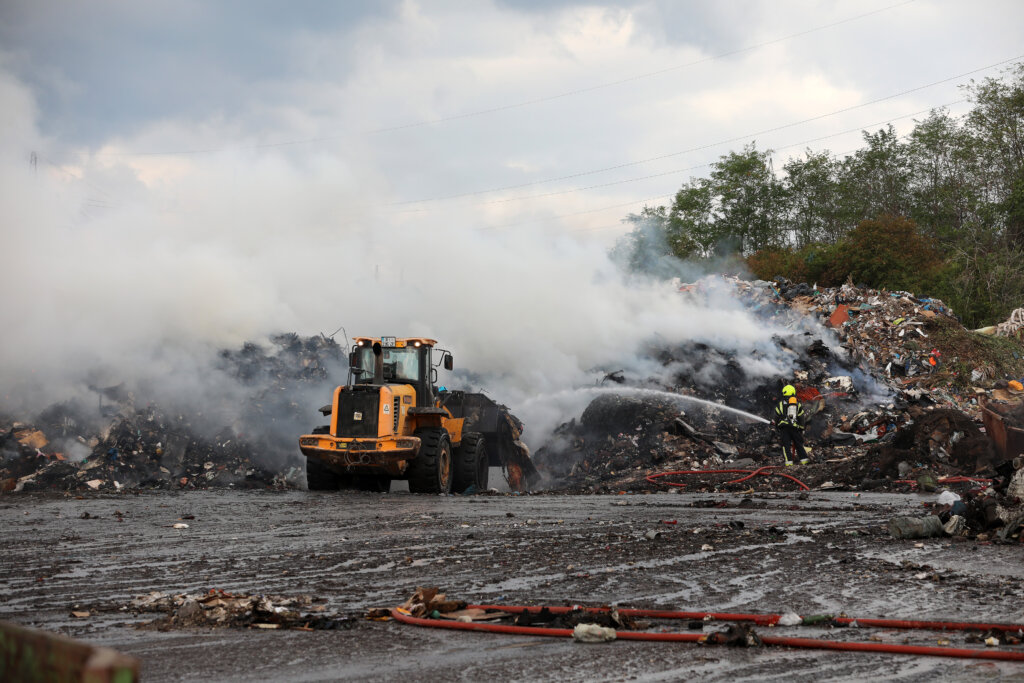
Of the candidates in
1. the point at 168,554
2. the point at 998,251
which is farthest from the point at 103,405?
the point at 998,251

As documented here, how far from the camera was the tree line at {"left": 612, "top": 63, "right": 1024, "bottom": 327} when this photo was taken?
37625 millimetres

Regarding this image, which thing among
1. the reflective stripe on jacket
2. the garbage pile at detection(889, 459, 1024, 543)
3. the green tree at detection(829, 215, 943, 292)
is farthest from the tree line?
the garbage pile at detection(889, 459, 1024, 543)

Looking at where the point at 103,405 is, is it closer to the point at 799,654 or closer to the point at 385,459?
the point at 385,459

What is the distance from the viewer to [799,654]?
4.66m

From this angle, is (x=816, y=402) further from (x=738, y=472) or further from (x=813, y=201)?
(x=813, y=201)

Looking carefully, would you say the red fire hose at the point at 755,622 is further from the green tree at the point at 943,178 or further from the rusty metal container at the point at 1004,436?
the green tree at the point at 943,178

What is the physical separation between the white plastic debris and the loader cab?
11.8m

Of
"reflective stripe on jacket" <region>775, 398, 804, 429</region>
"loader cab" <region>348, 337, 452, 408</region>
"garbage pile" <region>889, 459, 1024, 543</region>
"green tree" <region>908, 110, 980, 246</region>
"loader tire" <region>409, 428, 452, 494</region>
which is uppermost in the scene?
"green tree" <region>908, 110, 980, 246</region>

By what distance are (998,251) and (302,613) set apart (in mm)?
41621

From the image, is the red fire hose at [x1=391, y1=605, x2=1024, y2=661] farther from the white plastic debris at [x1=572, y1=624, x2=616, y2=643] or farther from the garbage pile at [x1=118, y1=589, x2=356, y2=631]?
the garbage pile at [x1=118, y1=589, x2=356, y2=631]

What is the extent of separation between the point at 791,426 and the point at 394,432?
846cm

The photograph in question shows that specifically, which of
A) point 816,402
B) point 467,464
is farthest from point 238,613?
point 816,402

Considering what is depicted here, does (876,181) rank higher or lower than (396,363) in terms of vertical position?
higher

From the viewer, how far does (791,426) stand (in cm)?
1869
